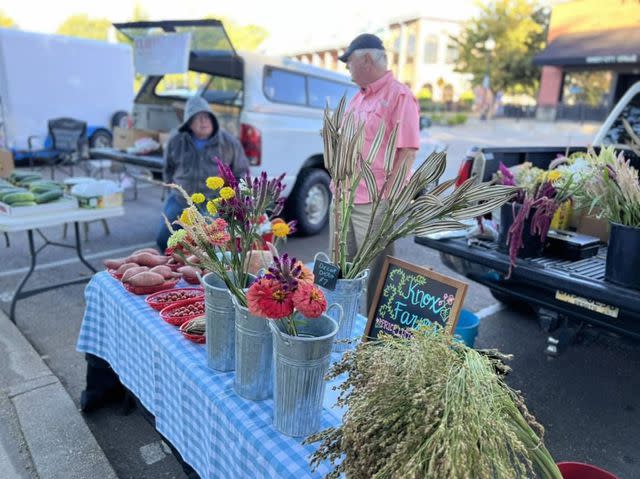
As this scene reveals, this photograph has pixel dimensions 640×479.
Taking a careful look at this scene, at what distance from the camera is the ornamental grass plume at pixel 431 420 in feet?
3.02

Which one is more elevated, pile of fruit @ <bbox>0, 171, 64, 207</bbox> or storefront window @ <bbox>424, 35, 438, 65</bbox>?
storefront window @ <bbox>424, 35, 438, 65</bbox>

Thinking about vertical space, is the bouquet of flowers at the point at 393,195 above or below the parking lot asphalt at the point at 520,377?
above

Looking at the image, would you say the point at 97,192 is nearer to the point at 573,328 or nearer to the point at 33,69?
the point at 573,328

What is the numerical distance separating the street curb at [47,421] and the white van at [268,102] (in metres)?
2.95

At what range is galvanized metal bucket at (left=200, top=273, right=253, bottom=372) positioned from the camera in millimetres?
1543

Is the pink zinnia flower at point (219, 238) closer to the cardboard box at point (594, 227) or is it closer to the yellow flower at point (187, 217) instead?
the yellow flower at point (187, 217)

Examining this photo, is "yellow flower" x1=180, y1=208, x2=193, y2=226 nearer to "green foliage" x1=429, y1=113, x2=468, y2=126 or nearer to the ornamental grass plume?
the ornamental grass plume

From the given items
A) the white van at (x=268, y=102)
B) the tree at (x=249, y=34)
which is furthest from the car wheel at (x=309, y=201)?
the tree at (x=249, y=34)

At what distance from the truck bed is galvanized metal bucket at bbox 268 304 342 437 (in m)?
1.71

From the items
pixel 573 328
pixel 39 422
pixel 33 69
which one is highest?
pixel 33 69

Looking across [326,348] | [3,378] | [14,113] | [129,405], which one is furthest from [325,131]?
[14,113]

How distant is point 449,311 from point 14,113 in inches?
458

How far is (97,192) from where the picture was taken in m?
3.82

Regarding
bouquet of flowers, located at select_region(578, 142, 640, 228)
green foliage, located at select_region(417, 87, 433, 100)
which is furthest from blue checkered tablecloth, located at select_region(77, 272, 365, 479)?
green foliage, located at select_region(417, 87, 433, 100)
